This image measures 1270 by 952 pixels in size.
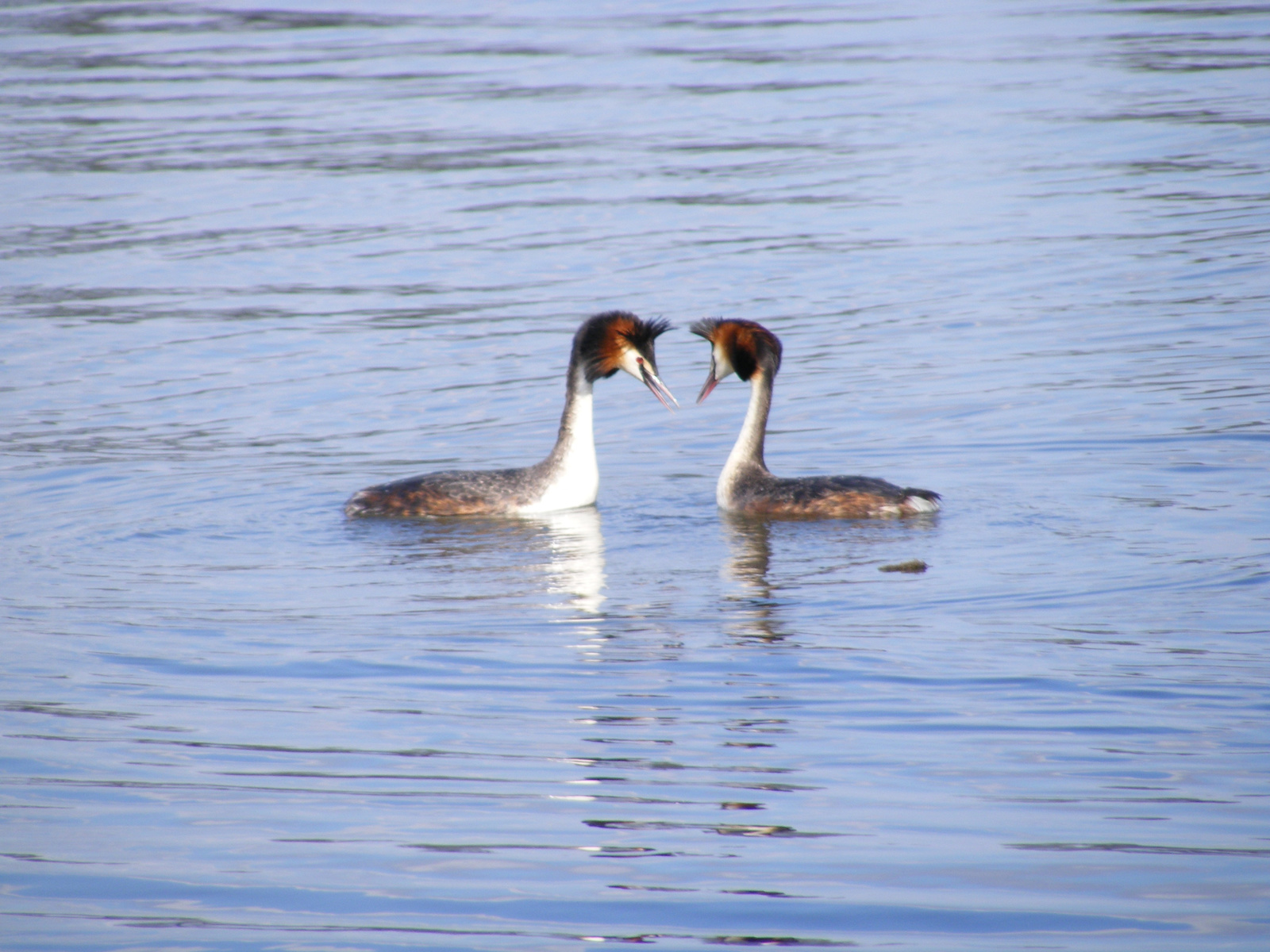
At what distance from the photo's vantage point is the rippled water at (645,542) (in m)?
5.64

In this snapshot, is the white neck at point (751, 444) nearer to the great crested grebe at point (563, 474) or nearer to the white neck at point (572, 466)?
the great crested grebe at point (563, 474)

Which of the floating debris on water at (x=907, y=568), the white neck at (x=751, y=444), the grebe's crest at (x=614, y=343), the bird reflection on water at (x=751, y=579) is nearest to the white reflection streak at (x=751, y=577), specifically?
the bird reflection on water at (x=751, y=579)

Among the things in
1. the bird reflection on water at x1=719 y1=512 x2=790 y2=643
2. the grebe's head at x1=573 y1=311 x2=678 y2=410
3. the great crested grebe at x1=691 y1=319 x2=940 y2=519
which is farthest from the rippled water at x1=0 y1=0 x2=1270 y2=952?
the grebe's head at x1=573 y1=311 x2=678 y2=410

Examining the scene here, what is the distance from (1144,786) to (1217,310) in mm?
10685

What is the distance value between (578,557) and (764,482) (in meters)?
1.60

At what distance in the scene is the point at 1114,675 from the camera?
732cm

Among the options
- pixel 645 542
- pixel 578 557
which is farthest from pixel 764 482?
pixel 578 557

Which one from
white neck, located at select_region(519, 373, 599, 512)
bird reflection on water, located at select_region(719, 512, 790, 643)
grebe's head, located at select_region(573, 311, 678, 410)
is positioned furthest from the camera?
grebe's head, located at select_region(573, 311, 678, 410)

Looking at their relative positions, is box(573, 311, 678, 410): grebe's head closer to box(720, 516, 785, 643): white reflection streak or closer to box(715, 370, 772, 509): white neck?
box(715, 370, 772, 509): white neck

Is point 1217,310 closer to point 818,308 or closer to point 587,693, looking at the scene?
point 818,308

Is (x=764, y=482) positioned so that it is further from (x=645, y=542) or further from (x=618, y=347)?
(x=618, y=347)

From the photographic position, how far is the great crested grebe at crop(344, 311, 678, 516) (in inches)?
442

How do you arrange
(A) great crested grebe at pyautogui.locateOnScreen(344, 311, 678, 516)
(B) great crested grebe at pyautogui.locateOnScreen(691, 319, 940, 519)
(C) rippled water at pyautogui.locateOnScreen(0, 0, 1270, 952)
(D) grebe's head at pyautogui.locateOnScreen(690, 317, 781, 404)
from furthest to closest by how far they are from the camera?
(D) grebe's head at pyautogui.locateOnScreen(690, 317, 781, 404) < (A) great crested grebe at pyautogui.locateOnScreen(344, 311, 678, 516) < (B) great crested grebe at pyautogui.locateOnScreen(691, 319, 940, 519) < (C) rippled water at pyautogui.locateOnScreen(0, 0, 1270, 952)

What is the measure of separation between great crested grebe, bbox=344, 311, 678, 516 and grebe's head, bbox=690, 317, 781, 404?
39 cm
